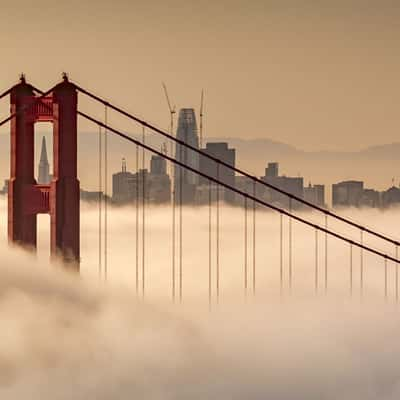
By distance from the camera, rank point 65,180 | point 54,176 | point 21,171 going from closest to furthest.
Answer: point 65,180 < point 54,176 < point 21,171

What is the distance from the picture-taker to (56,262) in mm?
55062

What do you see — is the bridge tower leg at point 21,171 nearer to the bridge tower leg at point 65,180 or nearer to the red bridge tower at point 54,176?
the red bridge tower at point 54,176

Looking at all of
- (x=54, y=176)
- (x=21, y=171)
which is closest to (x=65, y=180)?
(x=54, y=176)

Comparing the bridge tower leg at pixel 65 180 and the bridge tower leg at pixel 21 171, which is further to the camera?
the bridge tower leg at pixel 21 171

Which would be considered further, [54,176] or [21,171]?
[21,171]

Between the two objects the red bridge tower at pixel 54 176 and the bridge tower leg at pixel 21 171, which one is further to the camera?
the bridge tower leg at pixel 21 171

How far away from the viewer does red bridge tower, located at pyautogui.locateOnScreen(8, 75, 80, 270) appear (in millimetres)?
54031

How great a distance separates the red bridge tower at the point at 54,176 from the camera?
177 ft

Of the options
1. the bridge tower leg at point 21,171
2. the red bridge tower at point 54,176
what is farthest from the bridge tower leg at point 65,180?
the bridge tower leg at point 21,171

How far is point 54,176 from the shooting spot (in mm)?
54281

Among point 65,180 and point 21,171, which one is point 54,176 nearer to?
point 65,180

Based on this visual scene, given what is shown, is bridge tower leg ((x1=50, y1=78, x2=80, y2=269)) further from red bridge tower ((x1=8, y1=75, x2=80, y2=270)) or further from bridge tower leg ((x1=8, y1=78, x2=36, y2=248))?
bridge tower leg ((x1=8, y1=78, x2=36, y2=248))

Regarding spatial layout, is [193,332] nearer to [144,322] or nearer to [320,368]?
[144,322]

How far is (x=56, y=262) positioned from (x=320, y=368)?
95.1m
